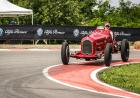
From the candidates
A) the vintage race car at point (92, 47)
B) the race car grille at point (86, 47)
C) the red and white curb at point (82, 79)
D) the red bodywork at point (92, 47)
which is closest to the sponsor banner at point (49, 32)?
the vintage race car at point (92, 47)

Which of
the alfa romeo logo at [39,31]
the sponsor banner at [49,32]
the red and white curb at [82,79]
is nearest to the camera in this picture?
the red and white curb at [82,79]

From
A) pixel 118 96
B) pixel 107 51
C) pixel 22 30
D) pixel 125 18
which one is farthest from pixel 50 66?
pixel 125 18

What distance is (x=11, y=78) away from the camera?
52.2ft

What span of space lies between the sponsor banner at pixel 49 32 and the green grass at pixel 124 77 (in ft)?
59.8

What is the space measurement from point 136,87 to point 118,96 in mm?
2059

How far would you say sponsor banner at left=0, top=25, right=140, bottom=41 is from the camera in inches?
1485

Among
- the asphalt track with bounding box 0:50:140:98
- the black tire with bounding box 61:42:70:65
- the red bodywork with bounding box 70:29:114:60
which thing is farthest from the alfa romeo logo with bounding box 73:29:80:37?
the asphalt track with bounding box 0:50:140:98

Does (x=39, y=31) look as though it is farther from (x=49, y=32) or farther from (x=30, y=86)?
(x=30, y=86)

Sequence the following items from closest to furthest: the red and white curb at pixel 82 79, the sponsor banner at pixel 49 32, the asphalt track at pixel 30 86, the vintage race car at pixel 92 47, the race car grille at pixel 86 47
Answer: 1. the asphalt track at pixel 30 86
2. the red and white curb at pixel 82 79
3. the vintage race car at pixel 92 47
4. the race car grille at pixel 86 47
5. the sponsor banner at pixel 49 32

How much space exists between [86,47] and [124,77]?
14.6 feet

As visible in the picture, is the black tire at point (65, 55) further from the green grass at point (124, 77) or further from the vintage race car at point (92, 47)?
the green grass at point (124, 77)

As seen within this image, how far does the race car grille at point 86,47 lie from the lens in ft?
68.5

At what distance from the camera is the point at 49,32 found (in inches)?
1513

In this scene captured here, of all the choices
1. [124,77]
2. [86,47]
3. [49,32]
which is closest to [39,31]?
[49,32]
